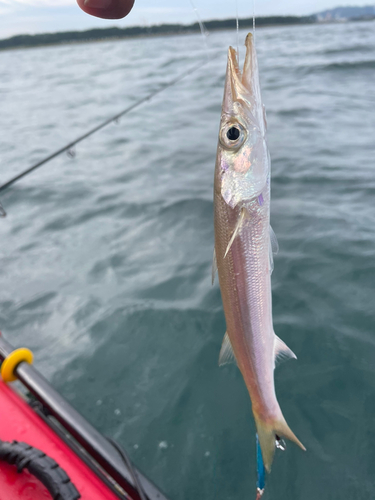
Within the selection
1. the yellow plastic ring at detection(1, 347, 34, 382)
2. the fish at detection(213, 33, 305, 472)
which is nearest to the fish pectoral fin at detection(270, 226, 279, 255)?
the fish at detection(213, 33, 305, 472)

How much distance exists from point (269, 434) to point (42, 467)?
41.8 inches

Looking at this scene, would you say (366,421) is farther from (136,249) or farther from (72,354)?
(136,249)

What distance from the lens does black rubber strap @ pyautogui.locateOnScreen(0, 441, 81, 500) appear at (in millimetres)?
1669

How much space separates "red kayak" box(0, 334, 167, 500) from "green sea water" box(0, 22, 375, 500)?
673 mm

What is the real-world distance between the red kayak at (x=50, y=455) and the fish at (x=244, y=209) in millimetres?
1057

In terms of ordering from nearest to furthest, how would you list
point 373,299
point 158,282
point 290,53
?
1. point 373,299
2. point 158,282
3. point 290,53

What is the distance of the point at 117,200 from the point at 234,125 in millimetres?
5332

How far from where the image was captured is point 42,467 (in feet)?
5.69

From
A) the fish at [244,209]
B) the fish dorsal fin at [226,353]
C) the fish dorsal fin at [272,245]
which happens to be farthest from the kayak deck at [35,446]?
the fish dorsal fin at [272,245]

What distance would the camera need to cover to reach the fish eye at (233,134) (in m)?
1.33

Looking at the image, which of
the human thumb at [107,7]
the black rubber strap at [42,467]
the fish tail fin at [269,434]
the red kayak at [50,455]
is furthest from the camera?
the red kayak at [50,455]

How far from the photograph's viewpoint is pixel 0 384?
2.53 metres

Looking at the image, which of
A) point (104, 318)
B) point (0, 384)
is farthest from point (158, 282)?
point (0, 384)

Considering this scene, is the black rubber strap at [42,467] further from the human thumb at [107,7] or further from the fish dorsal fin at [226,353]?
the human thumb at [107,7]
